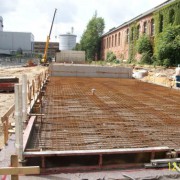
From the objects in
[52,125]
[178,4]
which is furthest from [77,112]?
[178,4]

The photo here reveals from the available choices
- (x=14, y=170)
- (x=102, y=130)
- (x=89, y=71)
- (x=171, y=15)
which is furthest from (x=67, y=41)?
(x=14, y=170)

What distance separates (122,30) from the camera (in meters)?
46.4

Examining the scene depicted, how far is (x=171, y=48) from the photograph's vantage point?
79.5 ft

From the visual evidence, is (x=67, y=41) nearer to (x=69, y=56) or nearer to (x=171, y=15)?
(x=69, y=56)

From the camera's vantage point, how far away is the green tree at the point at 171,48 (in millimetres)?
24031

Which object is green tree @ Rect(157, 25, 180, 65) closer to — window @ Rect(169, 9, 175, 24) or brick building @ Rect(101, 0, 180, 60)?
window @ Rect(169, 9, 175, 24)

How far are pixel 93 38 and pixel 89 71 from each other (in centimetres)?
4402

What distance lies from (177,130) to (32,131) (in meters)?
3.29

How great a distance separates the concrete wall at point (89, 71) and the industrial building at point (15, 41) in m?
75.7

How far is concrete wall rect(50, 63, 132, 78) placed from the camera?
20.4m

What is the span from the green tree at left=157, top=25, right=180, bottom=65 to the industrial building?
74.6 m

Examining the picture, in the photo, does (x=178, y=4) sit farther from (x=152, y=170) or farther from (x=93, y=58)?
(x=93, y=58)

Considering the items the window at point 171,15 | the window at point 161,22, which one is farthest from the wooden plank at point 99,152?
the window at point 161,22

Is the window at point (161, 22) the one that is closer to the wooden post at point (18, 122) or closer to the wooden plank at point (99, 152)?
the wooden plank at point (99, 152)
